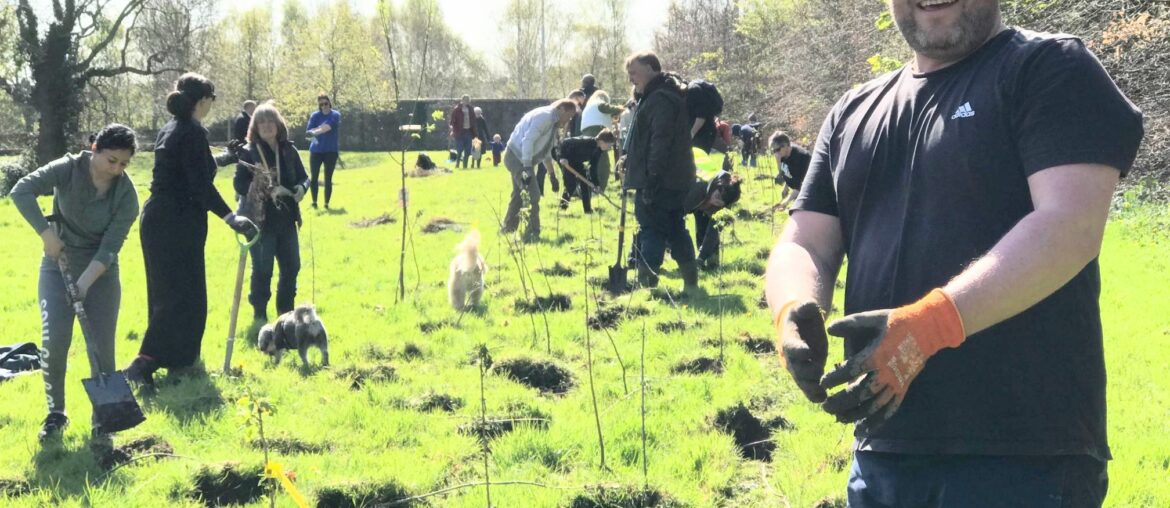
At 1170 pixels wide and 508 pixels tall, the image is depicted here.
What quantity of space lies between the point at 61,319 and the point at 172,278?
3.16 feet

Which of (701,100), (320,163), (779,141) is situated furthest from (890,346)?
(320,163)

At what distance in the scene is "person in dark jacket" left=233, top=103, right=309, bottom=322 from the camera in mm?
7770

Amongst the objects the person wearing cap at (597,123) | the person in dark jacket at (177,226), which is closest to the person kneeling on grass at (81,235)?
the person in dark jacket at (177,226)

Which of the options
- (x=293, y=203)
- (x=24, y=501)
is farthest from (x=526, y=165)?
(x=24, y=501)

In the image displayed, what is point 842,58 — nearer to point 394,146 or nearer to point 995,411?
point 995,411

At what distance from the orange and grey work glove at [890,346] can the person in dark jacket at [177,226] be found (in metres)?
5.26

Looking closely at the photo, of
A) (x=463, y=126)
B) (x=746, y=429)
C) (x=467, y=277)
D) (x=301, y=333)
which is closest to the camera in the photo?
(x=746, y=429)

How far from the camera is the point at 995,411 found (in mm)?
1855

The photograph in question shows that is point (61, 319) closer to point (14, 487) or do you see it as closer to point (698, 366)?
point (14, 487)

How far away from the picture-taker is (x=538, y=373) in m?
6.15

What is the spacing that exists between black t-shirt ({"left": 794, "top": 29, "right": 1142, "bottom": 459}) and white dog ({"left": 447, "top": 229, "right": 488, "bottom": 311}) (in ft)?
20.1

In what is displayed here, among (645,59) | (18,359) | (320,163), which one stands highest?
(645,59)

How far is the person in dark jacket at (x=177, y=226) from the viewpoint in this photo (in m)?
6.27

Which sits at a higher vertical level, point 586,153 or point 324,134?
point 324,134
